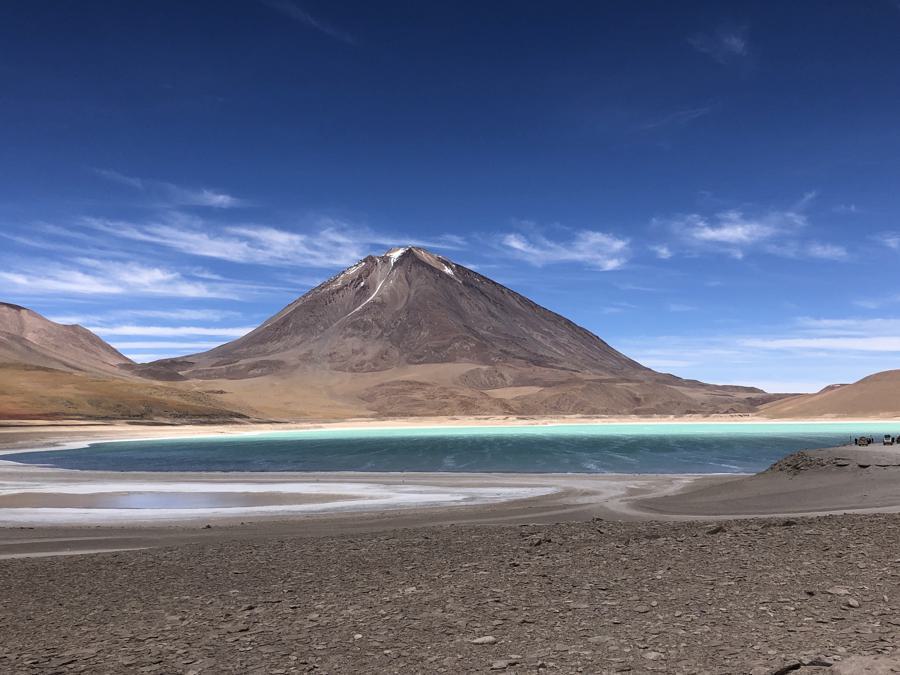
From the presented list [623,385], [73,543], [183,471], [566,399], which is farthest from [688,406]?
[73,543]

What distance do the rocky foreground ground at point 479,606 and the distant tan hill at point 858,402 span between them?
14906 centimetres

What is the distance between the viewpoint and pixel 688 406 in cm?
19000

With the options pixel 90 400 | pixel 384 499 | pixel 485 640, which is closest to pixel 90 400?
pixel 90 400

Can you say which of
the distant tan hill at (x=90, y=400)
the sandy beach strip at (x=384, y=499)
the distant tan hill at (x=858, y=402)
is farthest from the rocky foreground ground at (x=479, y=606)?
the distant tan hill at (x=858, y=402)

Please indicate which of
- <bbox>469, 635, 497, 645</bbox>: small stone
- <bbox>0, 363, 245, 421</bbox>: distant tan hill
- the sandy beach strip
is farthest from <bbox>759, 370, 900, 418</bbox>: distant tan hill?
<bbox>469, 635, 497, 645</bbox>: small stone

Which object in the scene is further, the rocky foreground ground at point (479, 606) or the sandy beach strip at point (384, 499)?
the sandy beach strip at point (384, 499)

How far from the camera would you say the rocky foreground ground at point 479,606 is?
634 centimetres

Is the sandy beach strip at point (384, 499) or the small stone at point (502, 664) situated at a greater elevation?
the small stone at point (502, 664)

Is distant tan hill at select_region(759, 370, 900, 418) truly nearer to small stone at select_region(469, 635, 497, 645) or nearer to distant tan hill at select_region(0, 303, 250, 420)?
distant tan hill at select_region(0, 303, 250, 420)

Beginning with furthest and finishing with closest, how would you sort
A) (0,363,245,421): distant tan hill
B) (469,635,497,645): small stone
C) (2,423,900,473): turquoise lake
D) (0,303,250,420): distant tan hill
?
(0,303,250,420): distant tan hill < (0,363,245,421): distant tan hill < (2,423,900,473): turquoise lake < (469,635,497,645): small stone

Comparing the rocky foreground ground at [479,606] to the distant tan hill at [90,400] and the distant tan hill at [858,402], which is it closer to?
the distant tan hill at [90,400]

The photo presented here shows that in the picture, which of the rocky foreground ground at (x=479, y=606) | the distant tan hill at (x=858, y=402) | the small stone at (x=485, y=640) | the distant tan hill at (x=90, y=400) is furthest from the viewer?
the distant tan hill at (x=858, y=402)

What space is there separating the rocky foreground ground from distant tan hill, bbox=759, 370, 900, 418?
149062 mm

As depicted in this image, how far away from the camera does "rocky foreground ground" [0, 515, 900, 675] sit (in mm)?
6340
